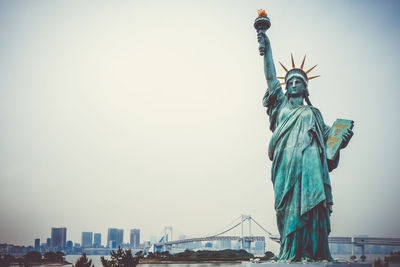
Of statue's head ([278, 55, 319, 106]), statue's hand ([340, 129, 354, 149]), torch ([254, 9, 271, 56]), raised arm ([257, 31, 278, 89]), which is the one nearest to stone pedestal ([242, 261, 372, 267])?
statue's hand ([340, 129, 354, 149])

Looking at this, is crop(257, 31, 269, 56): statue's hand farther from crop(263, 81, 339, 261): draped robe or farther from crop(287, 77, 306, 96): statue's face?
crop(263, 81, 339, 261): draped robe

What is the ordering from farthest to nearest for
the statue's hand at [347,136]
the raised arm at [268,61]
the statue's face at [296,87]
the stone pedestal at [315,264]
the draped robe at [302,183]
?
the raised arm at [268,61], the statue's face at [296,87], the statue's hand at [347,136], the draped robe at [302,183], the stone pedestal at [315,264]

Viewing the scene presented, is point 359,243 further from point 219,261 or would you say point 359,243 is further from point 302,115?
point 302,115

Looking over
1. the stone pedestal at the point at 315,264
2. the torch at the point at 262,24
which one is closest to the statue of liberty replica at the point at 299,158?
the torch at the point at 262,24

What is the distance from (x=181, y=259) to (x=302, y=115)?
5325cm

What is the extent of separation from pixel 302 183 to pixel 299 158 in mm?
552

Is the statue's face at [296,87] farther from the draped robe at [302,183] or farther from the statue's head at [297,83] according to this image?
the draped robe at [302,183]

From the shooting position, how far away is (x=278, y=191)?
8453 mm

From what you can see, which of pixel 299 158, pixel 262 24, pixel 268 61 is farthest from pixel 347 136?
pixel 262 24

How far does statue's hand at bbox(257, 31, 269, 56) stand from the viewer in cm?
949

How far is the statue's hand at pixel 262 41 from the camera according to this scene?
31.1 feet

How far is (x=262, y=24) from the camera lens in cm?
955

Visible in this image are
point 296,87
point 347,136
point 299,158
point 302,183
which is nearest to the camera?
point 302,183

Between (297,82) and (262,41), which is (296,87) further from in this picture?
(262,41)
